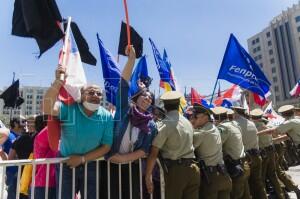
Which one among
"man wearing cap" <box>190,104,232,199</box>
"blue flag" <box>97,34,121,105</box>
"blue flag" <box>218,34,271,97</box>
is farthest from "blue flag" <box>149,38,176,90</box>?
"man wearing cap" <box>190,104,232,199</box>

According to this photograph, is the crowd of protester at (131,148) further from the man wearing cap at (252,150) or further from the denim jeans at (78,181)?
the man wearing cap at (252,150)

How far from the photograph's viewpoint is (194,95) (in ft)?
34.1

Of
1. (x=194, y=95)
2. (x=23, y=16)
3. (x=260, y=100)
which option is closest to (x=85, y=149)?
(x=23, y=16)

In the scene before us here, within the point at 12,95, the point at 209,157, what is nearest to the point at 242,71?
the point at 209,157

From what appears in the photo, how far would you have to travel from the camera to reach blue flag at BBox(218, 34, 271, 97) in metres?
7.44

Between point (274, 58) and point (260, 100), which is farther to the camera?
point (274, 58)

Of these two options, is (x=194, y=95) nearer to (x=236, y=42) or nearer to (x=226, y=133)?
(x=236, y=42)

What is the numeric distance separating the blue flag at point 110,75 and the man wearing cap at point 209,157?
6.15 ft

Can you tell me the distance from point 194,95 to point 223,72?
2.98 m

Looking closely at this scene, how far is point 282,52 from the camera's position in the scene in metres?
78.3

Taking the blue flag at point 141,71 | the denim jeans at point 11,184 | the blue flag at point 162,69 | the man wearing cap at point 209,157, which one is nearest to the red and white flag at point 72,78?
the man wearing cap at point 209,157

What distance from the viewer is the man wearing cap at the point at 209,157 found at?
15.1 ft

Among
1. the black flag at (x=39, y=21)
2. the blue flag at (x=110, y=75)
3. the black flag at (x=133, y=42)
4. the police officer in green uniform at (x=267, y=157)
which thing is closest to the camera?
the black flag at (x=39, y=21)

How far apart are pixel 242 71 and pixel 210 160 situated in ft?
11.4
